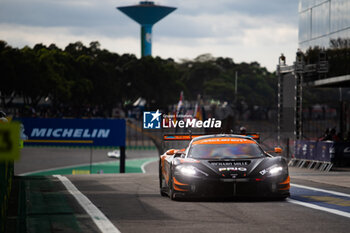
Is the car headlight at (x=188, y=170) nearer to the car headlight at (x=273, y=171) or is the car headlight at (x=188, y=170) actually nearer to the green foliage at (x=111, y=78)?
the car headlight at (x=273, y=171)

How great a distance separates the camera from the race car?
13656 millimetres

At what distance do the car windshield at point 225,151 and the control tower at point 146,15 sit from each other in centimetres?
14420

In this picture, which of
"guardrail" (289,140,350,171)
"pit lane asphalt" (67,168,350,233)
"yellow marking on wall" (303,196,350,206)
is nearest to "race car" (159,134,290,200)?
"pit lane asphalt" (67,168,350,233)

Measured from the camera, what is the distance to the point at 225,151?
1479 centimetres

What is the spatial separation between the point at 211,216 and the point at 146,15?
151 m

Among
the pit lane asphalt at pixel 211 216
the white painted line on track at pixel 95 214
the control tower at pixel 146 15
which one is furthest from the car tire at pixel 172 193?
the control tower at pixel 146 15

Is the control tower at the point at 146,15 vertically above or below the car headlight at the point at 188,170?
above

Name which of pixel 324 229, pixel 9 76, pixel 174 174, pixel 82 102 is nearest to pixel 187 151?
pixel 174 174

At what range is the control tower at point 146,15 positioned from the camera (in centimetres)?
15875

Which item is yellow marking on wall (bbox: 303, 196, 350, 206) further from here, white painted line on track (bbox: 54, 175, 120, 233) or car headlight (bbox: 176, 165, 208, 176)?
white painted line on track (bbox: 54, 175, 120, 233)

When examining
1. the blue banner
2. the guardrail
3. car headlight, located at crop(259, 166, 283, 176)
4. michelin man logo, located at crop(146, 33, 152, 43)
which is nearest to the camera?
car headlight, located at crop(259, 166, 283, 176)

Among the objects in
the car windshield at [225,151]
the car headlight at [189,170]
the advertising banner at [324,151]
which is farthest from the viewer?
the advertising banner at [324,151]

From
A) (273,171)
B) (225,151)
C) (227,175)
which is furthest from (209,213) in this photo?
(225,151)

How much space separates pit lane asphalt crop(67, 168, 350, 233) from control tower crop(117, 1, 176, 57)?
145013 mm
